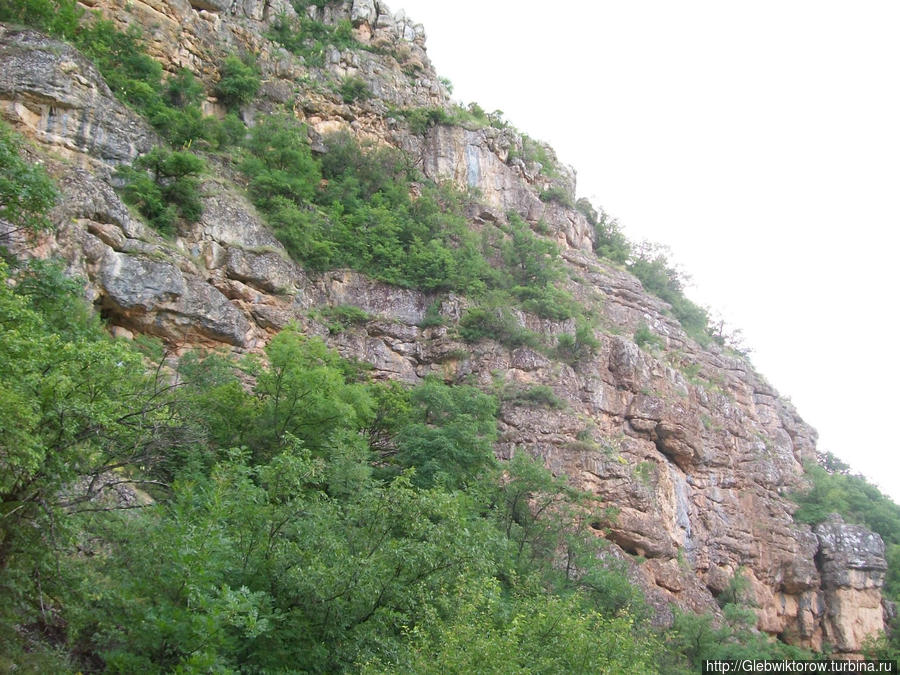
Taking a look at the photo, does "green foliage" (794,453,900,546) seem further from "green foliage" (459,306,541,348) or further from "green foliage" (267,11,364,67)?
"green foliage" (267,11,364,67)

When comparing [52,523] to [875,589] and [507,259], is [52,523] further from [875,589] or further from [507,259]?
[875,589]

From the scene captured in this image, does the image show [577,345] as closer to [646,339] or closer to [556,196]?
[646,339]

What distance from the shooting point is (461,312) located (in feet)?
107

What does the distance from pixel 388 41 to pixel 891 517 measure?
147 ft

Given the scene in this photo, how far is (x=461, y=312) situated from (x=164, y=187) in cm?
1431

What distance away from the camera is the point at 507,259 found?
37.9 metres

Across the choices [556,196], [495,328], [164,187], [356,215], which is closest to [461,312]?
[495,328]

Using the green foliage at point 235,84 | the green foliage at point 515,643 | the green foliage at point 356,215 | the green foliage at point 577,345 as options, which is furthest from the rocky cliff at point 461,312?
the green foliage at point 515,643

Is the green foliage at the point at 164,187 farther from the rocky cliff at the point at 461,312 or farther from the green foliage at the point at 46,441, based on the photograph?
the green foliage at the point at 46,441

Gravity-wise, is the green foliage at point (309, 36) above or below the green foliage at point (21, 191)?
above

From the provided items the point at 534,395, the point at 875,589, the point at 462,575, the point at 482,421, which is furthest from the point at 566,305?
the point at 462,575

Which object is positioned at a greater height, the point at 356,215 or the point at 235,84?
the point at 235,84

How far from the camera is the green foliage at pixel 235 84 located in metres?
33.9

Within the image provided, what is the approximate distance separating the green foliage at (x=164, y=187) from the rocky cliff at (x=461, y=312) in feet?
1.96
